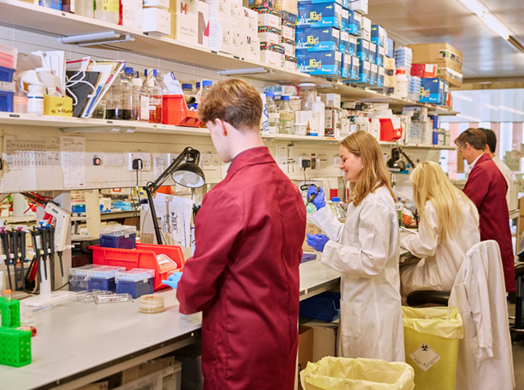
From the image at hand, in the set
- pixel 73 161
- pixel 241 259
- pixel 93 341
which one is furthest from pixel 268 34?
pixel 93 341

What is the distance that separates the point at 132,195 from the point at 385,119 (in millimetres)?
2788

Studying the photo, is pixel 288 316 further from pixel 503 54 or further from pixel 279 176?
pixel 503 54

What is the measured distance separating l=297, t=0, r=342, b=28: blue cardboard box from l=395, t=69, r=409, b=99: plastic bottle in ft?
4.86

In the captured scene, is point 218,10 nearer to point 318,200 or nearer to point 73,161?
point 73,161

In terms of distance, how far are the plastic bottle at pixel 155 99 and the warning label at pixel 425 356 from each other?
1.91m

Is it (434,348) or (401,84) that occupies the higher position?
(401,84)

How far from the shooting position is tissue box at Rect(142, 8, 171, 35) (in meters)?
2.33

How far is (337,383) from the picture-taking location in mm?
2172

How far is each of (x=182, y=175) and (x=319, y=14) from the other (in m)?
1.74

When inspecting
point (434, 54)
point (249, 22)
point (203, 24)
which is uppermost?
point (434, 54)

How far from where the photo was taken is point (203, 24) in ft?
9.13

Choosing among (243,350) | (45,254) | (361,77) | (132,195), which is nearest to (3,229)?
(45,254)

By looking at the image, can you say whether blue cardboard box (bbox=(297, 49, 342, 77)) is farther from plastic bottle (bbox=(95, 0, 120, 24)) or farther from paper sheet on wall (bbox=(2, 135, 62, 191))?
paper sheet on wall (bbox=(2, 135, 62, 191))

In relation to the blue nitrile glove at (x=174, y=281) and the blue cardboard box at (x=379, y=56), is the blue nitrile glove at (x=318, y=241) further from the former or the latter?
the blue cardboard box at (x=379, y=56)
